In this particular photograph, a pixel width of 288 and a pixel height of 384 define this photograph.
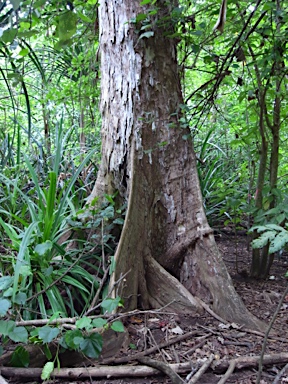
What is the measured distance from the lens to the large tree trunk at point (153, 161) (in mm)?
2787

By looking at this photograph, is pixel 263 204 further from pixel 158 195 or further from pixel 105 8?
pixel 105 8

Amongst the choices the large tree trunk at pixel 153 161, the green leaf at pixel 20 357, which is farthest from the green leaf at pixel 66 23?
the large tree trunk at pixel 153 161

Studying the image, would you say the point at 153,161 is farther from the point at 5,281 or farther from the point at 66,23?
the point at 66,23

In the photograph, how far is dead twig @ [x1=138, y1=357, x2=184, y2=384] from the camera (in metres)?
1.86

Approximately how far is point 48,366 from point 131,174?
56.3 inches

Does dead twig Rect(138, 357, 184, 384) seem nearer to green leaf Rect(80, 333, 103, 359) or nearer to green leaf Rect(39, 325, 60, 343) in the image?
green leaf Rect(80, 333, 103, 359)

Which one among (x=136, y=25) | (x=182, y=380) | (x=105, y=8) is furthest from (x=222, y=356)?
(x=105, y=8)

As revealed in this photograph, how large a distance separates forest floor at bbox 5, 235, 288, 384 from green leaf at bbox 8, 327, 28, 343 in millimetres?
269

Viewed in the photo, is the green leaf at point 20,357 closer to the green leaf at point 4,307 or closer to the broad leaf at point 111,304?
the green leaf at point 4,307

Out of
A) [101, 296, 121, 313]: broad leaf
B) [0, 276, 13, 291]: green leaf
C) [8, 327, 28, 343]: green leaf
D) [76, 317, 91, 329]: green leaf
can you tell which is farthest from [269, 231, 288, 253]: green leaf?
[0, 276, 13, 291]: green leaf

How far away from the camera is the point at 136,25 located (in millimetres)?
2938

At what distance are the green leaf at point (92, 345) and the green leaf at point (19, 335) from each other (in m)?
0.27

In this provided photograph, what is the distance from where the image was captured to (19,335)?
1.79 m

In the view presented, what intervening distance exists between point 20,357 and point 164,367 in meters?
0.73
